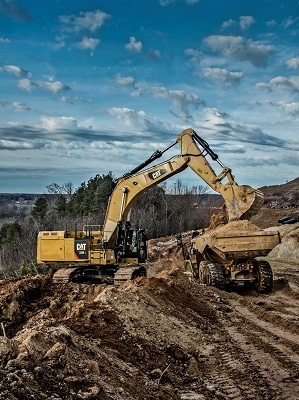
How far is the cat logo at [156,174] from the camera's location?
662 inches

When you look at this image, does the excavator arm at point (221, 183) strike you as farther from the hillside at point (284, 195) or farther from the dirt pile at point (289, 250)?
the hillside at point (284, 195)

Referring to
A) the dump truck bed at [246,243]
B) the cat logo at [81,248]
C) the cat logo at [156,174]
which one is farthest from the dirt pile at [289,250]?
the cat logo at [81,248]

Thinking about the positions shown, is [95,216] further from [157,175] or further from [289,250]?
[157,175]

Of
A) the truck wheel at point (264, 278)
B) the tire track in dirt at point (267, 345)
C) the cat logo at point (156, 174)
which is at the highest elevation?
the cat logo at point (156, 174)

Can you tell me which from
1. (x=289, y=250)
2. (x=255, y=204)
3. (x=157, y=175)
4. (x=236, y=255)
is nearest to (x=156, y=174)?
(x=157, y=175)

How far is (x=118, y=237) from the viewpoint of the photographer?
16641mm

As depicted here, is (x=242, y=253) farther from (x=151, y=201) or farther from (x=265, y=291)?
(x=151, y=201)

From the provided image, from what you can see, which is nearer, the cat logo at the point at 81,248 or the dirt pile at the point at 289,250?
the cat logo at the point at 81,248

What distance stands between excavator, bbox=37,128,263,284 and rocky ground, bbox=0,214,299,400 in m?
1.39

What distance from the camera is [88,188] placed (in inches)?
2798

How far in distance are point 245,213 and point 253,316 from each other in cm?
370

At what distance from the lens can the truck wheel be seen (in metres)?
15.9

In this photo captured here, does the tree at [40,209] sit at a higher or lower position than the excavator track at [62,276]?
higher

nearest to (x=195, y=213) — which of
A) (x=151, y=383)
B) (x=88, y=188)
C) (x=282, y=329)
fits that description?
(x=88, y=188)
